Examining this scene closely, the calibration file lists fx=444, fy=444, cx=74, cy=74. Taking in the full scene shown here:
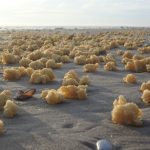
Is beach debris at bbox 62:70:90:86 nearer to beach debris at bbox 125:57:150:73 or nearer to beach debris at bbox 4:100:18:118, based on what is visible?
beach debris at bbox 4:100:18:118

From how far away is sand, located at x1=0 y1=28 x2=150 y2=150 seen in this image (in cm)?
470

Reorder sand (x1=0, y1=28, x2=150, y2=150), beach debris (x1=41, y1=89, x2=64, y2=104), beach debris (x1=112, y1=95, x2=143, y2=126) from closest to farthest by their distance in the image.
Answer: sand (x1=0, y1=28, x2=150, y2=150), beach debris (x1=112, y1=95, x2=143, y2=126), beach debris (x1=41, y1=89, x2=64, y2=104)

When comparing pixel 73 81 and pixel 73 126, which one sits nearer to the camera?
pixel 73 126

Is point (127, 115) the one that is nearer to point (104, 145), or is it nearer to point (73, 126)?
point (73, 126)

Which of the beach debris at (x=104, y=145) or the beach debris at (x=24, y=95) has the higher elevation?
the beach debris at (x=104, y=145)

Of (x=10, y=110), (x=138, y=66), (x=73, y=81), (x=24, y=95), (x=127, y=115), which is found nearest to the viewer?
(x=127, y=115)

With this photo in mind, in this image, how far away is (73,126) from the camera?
211 inches

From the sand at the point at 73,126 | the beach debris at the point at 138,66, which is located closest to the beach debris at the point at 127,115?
the sand at the point at 73,126

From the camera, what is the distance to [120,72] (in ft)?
32.7

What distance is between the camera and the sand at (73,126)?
470cm

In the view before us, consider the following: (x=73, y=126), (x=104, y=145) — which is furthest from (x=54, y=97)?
(x=104, y=145)

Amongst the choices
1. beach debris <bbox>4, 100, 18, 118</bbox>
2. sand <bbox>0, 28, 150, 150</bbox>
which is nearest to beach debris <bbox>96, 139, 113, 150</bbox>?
sand <bbox>0, 28, 150, 150</bbox>

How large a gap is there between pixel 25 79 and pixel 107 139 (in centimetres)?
438

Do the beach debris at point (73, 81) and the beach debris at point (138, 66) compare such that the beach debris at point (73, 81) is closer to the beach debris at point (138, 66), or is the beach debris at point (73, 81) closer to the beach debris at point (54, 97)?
the beach debris at point (54, 97)
